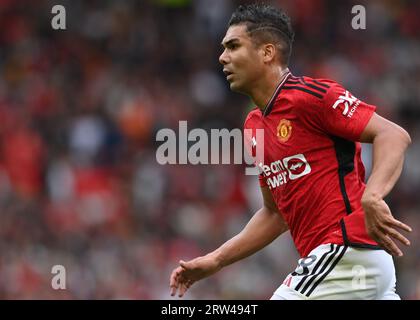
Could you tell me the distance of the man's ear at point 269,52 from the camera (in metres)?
5.46

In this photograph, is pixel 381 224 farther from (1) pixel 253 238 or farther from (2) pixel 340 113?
(1) pixel 253 238

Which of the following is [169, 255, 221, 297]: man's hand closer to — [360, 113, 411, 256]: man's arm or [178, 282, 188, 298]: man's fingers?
[178, 282, 188, 298]: man's fingers

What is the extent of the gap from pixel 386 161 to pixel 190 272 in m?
1.37

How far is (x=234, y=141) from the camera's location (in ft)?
39.6

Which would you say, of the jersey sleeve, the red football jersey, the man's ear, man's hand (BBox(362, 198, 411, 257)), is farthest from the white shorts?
the man's ear

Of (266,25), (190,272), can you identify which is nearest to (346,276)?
(190,272)

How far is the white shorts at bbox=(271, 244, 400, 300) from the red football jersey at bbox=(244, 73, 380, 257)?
0.05m

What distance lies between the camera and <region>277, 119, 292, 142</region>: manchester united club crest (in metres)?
5.15

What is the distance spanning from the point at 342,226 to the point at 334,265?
0.65 ft

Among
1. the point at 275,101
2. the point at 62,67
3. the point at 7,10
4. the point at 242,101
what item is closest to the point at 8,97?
the point at 62,67

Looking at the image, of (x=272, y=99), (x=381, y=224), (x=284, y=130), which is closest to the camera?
(x=381, y=224)

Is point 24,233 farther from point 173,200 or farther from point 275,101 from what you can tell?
point 275,101

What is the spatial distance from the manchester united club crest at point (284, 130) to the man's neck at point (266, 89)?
22 cm

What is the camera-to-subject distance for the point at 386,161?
4652 mm
